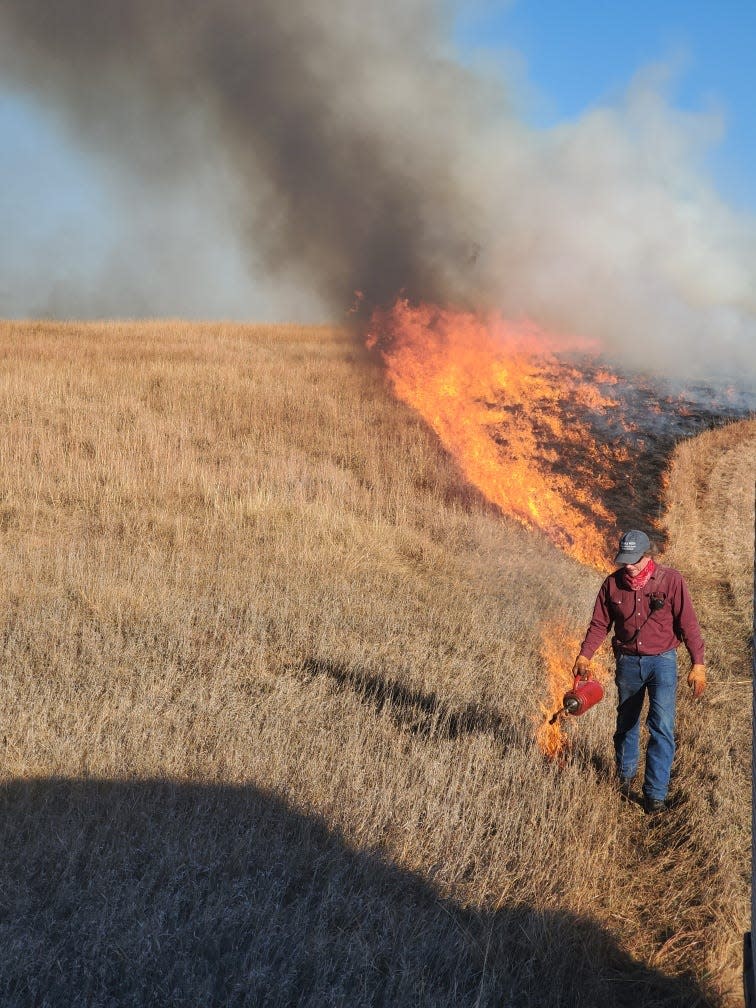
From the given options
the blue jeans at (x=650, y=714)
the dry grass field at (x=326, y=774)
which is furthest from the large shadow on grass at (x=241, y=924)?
the blue jeans at (x=650, y=714)

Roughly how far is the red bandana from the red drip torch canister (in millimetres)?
735

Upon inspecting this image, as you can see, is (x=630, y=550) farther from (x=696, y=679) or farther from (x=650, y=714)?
(x=650, y=714)

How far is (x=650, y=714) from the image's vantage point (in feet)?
20.0

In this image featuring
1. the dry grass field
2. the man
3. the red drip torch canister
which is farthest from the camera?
the red drip torch canister

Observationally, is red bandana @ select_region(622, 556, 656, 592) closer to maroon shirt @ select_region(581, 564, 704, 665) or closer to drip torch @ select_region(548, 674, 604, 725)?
maroon shirt @ select_region(581, 564, 704, 665)

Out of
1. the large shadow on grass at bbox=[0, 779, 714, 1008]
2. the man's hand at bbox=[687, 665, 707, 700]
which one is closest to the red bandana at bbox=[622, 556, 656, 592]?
the man's hand at bbox=[687, 665, 707, 700]

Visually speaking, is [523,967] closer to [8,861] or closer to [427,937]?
[427,937]

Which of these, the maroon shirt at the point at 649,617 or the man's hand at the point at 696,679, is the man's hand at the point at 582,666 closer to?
the maroon shirt at the point at 649,617

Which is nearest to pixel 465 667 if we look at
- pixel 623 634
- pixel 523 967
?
pixel 623 634

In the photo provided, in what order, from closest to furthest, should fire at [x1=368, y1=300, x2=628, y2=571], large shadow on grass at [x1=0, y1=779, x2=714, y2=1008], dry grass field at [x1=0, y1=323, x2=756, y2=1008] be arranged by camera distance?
large shadow on grass at [x1=0, y1=779, x2=714, y2=1008], dry grass field at [x1=0, y1=323, x2=756, y2=1008], fire at [x1=368, y1=300, x2=628, y2=571]

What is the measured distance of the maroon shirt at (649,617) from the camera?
5891 millimetres

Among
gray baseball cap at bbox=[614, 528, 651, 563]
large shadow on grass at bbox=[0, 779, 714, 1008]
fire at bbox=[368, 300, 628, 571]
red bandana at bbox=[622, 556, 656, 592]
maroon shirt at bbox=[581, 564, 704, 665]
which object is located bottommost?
large shadow on grass at bbox=[0, 779, 714, 1008]

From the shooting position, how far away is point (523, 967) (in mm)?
4062

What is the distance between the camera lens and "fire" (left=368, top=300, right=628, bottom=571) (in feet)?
47.9
